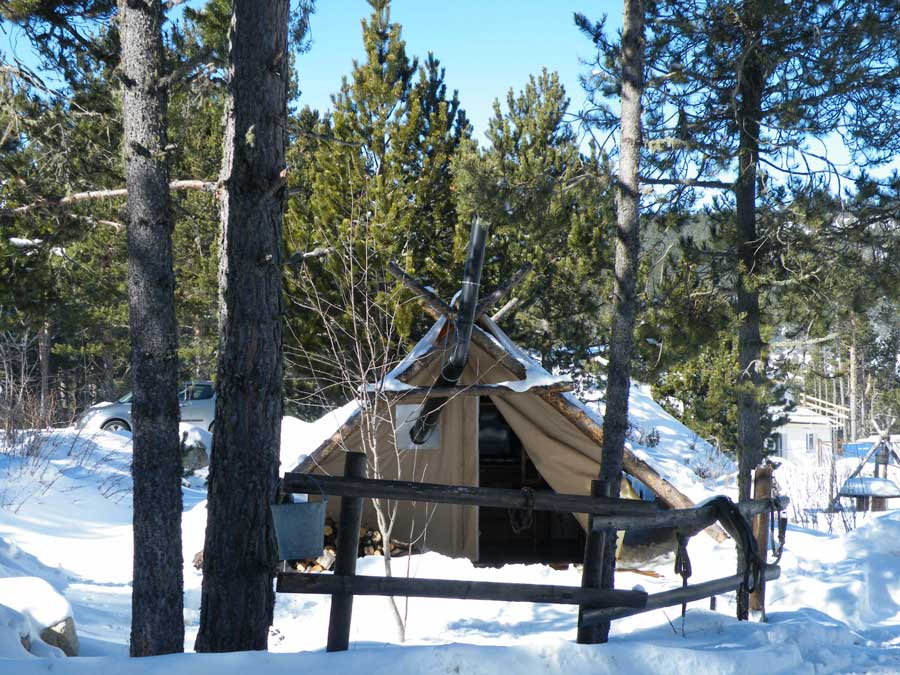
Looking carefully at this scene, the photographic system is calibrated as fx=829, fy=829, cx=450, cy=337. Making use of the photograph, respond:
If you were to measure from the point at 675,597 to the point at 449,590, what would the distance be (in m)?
1.51

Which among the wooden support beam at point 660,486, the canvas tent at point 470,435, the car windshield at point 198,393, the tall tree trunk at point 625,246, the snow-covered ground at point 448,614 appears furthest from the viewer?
the car windshield at point 198,393

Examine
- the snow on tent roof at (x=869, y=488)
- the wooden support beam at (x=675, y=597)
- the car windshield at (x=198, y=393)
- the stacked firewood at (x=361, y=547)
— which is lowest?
the stacked firewood at (x=361, y=547)

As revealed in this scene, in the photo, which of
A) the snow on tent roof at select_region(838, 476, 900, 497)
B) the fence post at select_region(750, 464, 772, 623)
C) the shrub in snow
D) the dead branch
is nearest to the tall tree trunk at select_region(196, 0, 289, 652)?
the dead branch

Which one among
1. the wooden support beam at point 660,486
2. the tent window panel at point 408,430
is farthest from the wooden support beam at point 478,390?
the wooden support beam at point 660,486

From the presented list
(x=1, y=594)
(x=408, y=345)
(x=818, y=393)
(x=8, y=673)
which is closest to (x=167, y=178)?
(x=1, y=594)

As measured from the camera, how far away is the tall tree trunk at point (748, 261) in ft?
27.6

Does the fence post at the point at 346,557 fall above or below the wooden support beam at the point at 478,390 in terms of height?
below

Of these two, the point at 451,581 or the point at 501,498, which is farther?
the point at 501,498

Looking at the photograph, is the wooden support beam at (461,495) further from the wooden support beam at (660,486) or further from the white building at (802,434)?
the white building at (802,434)

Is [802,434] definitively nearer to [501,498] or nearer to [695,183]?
[695,183]

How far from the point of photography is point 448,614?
24.2 feet

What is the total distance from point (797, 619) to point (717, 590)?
1333 millimetres

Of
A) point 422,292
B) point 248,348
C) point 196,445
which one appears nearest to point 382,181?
point 422,292

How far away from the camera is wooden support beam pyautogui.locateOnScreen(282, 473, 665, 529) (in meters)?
A: 3.94
